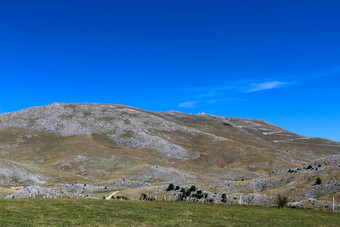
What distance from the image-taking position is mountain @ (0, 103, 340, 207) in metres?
95.5

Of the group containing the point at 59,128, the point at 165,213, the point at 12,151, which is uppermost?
the point at 59,128

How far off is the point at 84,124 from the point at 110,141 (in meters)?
30.6

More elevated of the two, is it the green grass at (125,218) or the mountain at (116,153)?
the mountain at (116,153)

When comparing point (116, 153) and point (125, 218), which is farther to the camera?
point (116, 153)

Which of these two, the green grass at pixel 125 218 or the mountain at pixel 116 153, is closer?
the green grass at pixel 125 218

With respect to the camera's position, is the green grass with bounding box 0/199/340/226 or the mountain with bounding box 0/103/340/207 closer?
the green grass with bounding box 0/199/340/226

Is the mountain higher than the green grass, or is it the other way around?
the mountain

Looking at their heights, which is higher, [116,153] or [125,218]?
[116,153]

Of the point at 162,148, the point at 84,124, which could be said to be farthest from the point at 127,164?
the point at 84,124

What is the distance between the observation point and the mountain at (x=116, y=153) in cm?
9548

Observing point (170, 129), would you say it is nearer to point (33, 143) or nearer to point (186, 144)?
point (186, 144)

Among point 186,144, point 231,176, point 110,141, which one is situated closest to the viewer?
point 231,176

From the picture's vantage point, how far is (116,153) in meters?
130

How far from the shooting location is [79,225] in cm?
1764
